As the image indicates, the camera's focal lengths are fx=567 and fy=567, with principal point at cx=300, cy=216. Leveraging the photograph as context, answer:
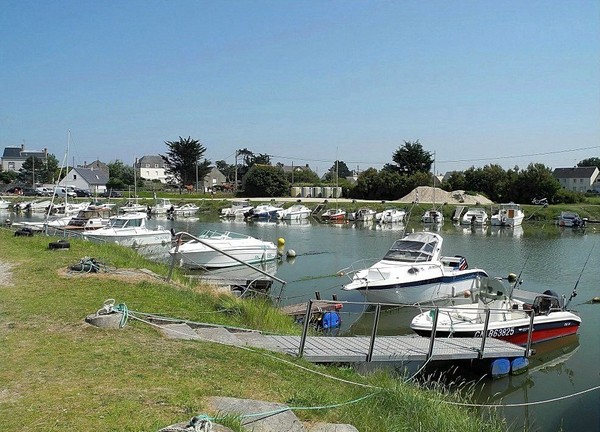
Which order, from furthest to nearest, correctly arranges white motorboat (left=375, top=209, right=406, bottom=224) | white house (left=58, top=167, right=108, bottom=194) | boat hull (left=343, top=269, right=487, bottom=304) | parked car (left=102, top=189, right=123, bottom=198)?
1. white house (left=58, top=167, right=108, bottom=194)
2. parked car (left=102, top=189, right=123, bottom=198)
3. white motorboat (left=375, top=209, right=406, bottom=224)
4. boat hull (left=343, top=269, right=487, bottom=304)

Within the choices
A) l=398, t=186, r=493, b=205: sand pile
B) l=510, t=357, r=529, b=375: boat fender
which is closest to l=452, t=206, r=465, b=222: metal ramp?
l=398, t=186, r=493, b=205: sand pile

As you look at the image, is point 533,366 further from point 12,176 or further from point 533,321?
point 12,176

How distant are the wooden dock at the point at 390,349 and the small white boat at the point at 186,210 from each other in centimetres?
6546

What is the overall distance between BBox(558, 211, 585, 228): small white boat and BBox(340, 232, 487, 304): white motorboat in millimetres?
47930

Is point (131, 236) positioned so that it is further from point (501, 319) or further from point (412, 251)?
point (501, 319)

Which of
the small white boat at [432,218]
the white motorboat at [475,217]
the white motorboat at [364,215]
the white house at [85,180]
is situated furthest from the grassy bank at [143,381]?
the white house at [85,180]

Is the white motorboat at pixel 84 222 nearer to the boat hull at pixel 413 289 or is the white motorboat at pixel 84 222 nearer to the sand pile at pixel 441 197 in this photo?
the boat hull at pixel 413 289

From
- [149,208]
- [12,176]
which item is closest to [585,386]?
[149,208]

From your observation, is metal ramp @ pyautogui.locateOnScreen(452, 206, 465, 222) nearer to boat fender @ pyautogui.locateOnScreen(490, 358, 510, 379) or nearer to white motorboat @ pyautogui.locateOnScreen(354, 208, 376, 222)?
white motorboat @ pyautogui.locateOnScreen(354, 208, 376, 222)

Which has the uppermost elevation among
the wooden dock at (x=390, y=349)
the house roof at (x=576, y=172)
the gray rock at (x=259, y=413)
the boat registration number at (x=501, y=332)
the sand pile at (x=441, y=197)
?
the house roof at (x=576, y=172)

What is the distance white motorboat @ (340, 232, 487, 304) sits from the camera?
21.1 metres

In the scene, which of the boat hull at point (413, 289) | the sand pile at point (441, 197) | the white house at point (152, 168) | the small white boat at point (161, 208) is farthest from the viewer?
the white house at point (152, 168)

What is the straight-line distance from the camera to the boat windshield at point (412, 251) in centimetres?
2266

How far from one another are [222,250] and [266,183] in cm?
7172
